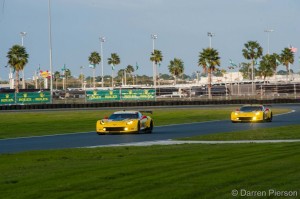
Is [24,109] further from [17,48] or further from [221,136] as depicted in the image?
[221,136]

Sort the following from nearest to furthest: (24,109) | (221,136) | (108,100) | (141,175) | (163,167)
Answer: (141,175) < (163,167) < (221,136) < (24,109) < (108,100)

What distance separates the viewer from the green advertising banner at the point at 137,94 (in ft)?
289

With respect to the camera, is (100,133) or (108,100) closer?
(100,133)

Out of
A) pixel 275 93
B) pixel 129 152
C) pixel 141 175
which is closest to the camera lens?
pixel 141 175

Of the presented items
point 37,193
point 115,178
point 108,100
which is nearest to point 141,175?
point 115,178

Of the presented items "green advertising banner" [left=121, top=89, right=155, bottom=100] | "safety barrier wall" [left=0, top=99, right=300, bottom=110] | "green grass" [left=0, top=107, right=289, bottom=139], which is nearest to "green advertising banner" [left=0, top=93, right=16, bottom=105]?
"safety barrier wall" [left=0, top=99, right=300, bottom=110]

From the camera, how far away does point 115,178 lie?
1365 centimetres

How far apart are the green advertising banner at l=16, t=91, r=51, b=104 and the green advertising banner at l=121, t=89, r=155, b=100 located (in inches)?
364

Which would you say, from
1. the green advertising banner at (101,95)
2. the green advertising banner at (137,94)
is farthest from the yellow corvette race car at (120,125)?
the green advertising banner at (137,94)

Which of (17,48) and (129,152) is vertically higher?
(17,48)

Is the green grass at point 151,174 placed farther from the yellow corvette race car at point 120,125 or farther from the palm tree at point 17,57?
the palm tree at point 17,57

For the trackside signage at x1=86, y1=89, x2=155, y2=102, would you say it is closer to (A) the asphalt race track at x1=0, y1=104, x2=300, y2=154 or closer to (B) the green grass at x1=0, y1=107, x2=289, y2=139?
(B) the green grass at x1=0, y1=107, x2=289, y2=139

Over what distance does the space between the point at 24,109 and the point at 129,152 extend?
6092 cm

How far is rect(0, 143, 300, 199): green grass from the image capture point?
11.9 m
